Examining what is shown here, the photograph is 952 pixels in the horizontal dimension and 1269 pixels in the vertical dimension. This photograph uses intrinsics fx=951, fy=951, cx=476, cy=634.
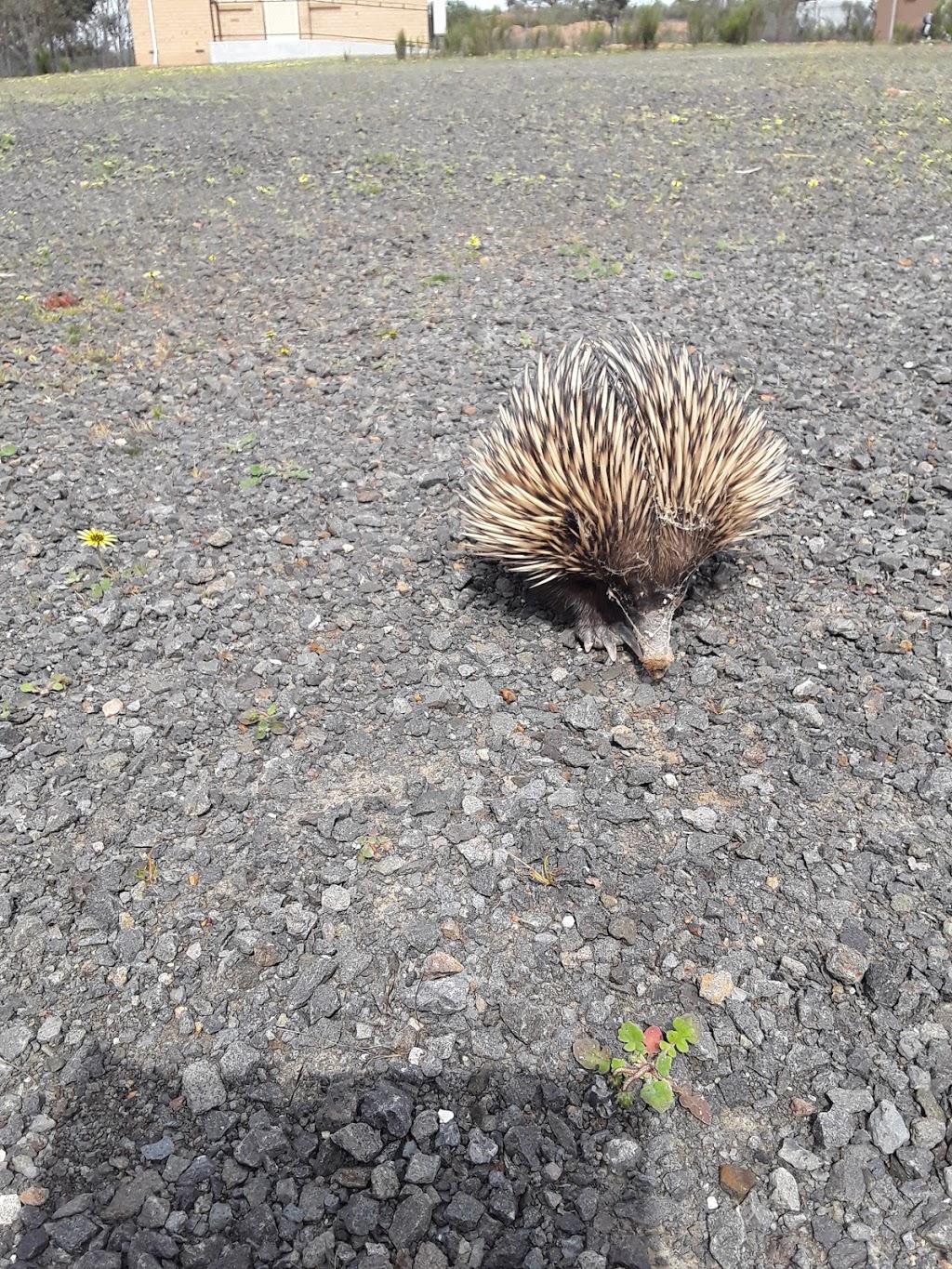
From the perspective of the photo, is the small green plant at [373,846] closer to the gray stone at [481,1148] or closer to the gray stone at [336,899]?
the gray stone at [336,899]

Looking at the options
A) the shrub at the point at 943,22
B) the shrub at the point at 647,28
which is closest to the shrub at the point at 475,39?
the shrub at the point at 647,28

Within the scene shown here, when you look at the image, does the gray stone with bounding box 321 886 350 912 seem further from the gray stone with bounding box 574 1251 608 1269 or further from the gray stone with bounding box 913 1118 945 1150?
the gray stone with bounding box 913 1118 945 1150

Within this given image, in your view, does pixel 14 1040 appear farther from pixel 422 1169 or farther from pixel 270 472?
pixel 270 472

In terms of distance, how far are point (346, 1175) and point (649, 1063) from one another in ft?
2.99

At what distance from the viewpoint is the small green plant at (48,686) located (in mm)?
4355

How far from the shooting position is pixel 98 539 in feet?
17.4

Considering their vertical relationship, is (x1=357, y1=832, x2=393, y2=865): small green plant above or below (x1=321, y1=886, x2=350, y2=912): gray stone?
above

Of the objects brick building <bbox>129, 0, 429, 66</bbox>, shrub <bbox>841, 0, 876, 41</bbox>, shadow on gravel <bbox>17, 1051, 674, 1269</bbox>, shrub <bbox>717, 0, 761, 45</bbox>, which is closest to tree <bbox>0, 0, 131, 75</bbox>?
brick building <bbox>129, 0, 429, 66</bbox>

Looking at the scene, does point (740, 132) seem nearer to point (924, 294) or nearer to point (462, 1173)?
point (924, 294)

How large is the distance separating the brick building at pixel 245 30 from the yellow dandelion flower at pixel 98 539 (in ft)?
112

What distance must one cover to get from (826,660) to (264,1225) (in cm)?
321

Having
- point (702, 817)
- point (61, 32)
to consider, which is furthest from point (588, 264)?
point (61, 32)

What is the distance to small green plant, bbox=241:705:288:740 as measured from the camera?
13.5ft

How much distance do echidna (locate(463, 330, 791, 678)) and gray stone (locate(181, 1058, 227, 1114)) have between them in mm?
2448
